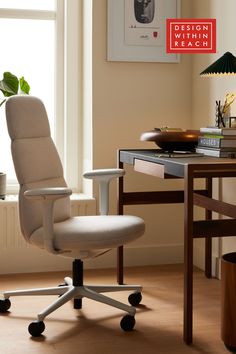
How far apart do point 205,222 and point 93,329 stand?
2.21ft

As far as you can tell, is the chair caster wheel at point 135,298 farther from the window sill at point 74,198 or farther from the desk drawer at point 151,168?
the window sill at point 74,198

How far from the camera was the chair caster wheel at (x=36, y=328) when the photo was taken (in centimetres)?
283

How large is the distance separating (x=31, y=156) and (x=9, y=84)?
984mm

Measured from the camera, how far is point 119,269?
3727 mm

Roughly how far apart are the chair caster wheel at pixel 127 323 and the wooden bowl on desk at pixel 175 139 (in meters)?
0.94

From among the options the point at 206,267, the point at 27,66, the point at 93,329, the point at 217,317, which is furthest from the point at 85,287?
the point at 27,66

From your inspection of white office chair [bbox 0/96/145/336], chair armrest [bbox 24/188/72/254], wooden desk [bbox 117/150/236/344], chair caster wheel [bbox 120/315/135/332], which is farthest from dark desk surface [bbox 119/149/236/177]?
chair caster wheel [bbox 120/315/135/332]

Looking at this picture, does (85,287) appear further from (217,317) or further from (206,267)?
(206,267)

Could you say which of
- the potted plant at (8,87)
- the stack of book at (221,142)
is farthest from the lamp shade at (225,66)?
the potted plant at (8,87)

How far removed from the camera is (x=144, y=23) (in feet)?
13.5

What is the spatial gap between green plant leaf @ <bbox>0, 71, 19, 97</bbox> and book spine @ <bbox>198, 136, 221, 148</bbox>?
1244mm

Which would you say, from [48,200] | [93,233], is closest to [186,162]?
[93,233]

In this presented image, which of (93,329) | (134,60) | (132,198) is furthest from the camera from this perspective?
(134,60)

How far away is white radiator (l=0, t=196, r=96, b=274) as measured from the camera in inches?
157
